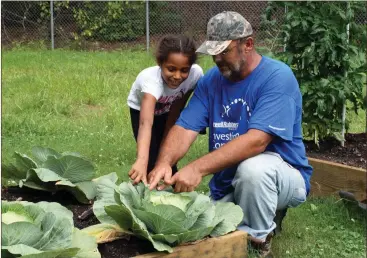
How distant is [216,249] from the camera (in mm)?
3236

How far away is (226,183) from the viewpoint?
3.87 m

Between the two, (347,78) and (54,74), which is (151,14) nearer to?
(54,74)

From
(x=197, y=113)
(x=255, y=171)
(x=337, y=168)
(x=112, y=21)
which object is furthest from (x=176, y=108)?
(x=112, y=21)

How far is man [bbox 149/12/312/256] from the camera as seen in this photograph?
11.4 ft

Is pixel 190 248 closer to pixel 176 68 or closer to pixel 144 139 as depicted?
pixel 144 139

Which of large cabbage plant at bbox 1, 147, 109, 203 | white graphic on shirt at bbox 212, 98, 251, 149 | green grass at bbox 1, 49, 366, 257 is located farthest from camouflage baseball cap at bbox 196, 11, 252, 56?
large cabbage plant at bbox 1, 147, 109, 203

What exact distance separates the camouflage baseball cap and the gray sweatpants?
653 millimetres

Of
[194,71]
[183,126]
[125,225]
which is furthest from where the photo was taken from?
[194,71]

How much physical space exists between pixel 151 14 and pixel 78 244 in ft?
47.9

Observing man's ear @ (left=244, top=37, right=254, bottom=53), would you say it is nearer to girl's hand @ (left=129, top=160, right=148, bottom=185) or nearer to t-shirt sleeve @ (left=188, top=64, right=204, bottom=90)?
t-shirt sleeve @ (left=188, top=64, right=204, bottom=90)

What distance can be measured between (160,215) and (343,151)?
9.68 ft

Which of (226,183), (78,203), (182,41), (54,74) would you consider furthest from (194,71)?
(54,74)

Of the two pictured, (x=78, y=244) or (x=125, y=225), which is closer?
(x=78, y=244)

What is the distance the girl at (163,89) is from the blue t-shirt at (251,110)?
18 centimetres
